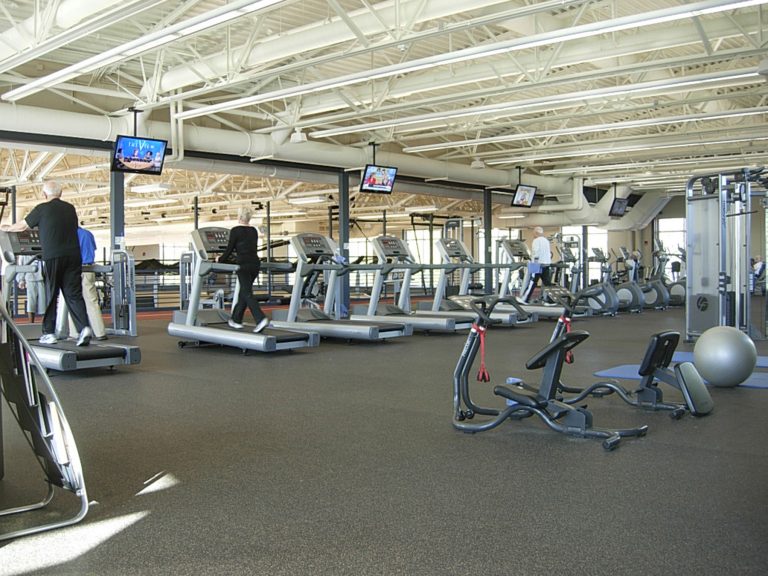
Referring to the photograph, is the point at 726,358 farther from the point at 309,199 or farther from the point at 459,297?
the point at 309,199

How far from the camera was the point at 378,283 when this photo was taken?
9461 millimetres

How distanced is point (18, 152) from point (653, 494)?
16184mm

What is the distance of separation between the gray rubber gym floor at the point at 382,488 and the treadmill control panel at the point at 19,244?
1812 mm

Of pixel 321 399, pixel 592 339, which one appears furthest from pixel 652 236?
pixel 321 399

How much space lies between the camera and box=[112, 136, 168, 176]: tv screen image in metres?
9.35

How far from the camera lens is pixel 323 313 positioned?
9.23 metres

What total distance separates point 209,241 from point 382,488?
5.55 metres

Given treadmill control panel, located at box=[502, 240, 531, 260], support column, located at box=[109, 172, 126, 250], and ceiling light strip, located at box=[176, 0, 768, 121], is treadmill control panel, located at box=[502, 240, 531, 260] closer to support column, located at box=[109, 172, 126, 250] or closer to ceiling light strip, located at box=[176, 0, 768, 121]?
ceiling light strip, located at box=[176, 0, 768, 121]

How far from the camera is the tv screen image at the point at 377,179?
12.5 m

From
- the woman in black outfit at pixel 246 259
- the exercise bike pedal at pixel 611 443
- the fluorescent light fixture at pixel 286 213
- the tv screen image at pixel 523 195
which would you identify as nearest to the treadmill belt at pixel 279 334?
the woman in black outfit at pixel 246 259

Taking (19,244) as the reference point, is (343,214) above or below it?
above

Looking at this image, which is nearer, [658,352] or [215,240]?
[658,352]

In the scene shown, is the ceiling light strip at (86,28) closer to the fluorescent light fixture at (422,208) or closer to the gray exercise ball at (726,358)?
the gray exercise ball at (726,358)

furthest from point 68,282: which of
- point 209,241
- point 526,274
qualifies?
point 526,274
